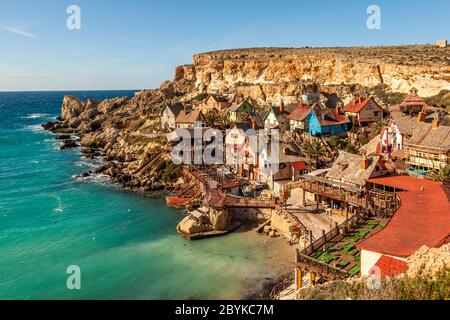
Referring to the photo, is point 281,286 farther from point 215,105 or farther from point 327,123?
point 215,105

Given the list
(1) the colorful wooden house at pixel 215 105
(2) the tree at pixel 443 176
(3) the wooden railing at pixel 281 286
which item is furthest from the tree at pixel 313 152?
(1) the colorful wooden house at pixel 215 105

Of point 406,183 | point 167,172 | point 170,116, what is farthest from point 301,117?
point 170,116

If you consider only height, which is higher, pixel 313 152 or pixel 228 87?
pixel 228 87

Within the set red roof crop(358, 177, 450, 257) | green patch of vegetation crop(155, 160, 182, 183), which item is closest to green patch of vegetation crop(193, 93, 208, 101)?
green patch of vegetation crop(155, 160, 182, 183)

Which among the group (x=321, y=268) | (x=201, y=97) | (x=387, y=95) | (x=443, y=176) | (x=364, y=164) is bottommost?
(x=321, y=268)

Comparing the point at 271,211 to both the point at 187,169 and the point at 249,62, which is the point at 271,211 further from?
the point at 249,62
